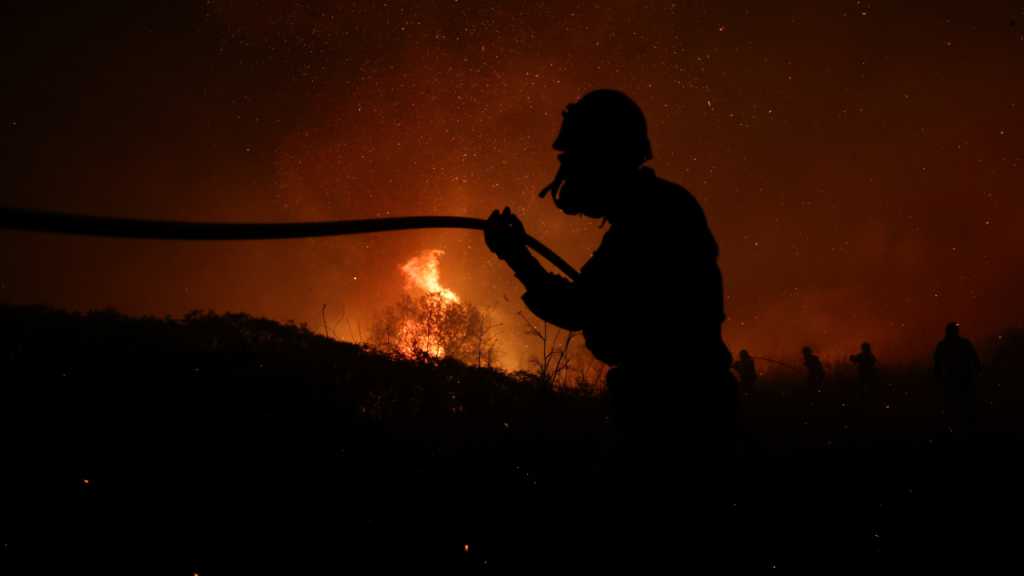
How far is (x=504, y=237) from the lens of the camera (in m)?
2.13

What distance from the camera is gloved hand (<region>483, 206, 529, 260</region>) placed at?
213 cm

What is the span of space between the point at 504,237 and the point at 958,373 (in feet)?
35.6

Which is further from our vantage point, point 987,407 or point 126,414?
point 987,407

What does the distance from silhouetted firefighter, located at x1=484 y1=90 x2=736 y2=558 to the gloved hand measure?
0.26 metres

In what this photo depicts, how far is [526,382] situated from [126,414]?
5.87 metres

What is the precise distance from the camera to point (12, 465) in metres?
3.56

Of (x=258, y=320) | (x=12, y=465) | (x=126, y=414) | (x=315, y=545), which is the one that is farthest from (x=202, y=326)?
(x=315, y=545)

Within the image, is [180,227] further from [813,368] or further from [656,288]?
[813,368]

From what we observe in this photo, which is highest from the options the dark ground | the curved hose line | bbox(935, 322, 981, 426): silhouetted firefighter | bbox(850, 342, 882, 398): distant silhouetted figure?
bbox(850, 342, 882, 398): distant silhouetted figure

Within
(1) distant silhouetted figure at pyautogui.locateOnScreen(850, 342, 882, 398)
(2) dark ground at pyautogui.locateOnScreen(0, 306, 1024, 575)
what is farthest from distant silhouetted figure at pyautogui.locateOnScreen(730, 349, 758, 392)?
(2) dark ground at pyautogui.locateOnScreen(0, 306, 1024, 575)

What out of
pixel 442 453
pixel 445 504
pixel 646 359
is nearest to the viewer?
pixel 646 359

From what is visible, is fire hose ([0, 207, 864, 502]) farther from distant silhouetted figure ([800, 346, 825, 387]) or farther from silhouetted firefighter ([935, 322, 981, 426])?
distant silhouetted figure ([800, 346, 825, 387])

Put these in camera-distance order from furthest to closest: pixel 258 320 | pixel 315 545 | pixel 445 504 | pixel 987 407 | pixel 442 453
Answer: pixel 987 407 < pixel 258 320 < pixel 442 453 < pixel 445 504 < pixel 315 545

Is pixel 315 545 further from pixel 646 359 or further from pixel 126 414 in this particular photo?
pixel 646 359
